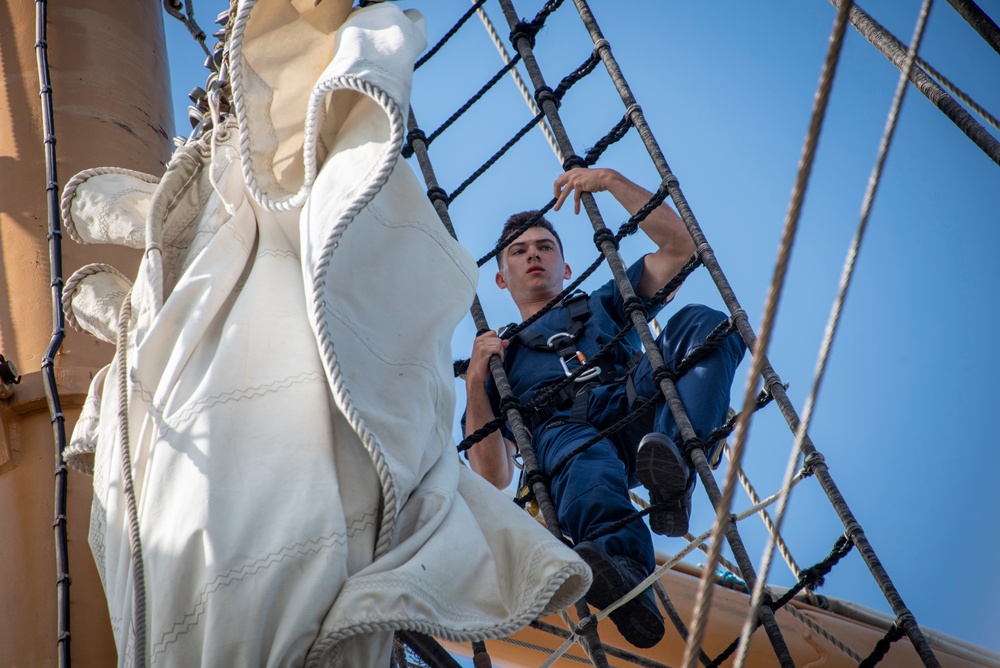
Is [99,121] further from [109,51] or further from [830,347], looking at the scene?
[830,347]

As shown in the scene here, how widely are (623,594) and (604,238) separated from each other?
0.94 meters

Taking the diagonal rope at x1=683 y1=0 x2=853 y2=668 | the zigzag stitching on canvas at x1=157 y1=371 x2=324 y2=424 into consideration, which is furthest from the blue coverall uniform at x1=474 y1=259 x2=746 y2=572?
the diagonal rope at x1=683 y1=0 x2=853 y2=668

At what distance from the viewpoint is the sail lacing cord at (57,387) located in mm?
2021

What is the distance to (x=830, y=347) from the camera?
1.44 meters

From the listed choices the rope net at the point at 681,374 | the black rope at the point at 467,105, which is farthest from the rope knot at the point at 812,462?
the black rope at the point at 467,105

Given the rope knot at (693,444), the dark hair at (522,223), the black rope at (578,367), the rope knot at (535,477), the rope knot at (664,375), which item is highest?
the dark hair at (522,223)

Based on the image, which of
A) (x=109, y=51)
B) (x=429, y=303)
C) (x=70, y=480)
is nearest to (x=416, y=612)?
(x=429, y=303)

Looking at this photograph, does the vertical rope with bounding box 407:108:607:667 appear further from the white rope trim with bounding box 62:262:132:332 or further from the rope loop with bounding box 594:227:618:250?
the white rope trim with bounding box 62:262:132:332

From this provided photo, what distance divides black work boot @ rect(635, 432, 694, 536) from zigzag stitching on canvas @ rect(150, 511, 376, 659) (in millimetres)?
1272

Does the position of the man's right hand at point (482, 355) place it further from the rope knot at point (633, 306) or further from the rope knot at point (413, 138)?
the rope knot at point (413, 138)

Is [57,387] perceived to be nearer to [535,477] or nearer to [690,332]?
[535,477]

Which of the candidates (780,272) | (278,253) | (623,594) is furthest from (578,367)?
(780,272)

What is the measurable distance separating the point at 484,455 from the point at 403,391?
71.6 inches

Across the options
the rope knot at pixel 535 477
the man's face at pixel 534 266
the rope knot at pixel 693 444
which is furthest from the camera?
the man's face at pixel 534 266
